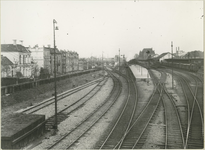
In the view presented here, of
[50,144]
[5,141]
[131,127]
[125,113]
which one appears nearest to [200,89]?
[125,113]

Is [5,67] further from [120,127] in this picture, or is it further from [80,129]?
[120,127]

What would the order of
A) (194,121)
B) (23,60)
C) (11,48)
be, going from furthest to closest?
(23,60), (11,48), (194,121)

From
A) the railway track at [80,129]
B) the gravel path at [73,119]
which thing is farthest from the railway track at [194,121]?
the gravel path at [73,119]

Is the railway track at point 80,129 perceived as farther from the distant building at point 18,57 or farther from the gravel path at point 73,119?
the distant building at point 18,57

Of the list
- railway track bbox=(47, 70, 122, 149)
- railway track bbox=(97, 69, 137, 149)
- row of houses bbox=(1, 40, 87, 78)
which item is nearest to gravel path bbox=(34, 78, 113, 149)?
railway track bbox=(47, 70, 122, 149)

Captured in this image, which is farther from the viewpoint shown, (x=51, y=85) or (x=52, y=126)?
(x=51, y=85)

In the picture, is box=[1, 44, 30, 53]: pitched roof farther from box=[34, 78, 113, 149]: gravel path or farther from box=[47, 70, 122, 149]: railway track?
box=[47, 70, 122, 149]: railway track

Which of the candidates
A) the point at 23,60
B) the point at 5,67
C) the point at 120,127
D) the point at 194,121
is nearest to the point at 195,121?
the point at 194,121

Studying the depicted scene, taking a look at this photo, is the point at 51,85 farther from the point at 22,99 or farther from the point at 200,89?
the point at 200,89
